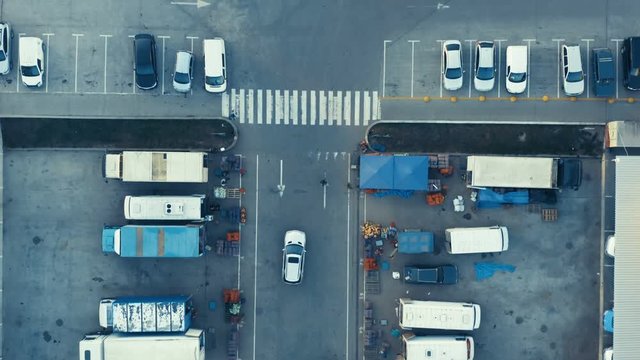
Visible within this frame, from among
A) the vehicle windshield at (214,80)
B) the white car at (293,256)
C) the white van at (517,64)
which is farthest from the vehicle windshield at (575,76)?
the vehicle windshield at (214,80)

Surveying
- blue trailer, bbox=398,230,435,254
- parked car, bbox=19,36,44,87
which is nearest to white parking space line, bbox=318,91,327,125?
blue trailer, bbox=398,230,435,254

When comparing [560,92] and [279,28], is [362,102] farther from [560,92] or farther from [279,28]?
[560,92]

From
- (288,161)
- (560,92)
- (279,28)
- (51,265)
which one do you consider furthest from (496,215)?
(51,265)

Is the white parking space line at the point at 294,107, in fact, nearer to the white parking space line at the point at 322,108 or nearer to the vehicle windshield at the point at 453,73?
the white parking space line at the point at 322,108

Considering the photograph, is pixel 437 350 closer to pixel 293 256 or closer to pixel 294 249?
pixel 293 256

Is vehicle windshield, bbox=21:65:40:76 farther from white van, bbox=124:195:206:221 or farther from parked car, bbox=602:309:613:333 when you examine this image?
parked car, bbox=602:309:613:333

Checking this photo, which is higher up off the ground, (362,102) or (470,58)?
(470,58)

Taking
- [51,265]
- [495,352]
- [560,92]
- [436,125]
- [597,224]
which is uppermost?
[560,92]
